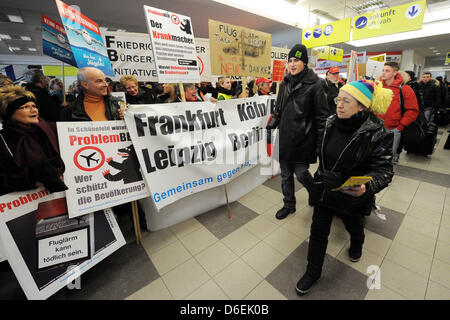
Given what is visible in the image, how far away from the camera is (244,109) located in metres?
2.77

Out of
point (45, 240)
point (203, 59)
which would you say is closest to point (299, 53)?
point (203, 59)

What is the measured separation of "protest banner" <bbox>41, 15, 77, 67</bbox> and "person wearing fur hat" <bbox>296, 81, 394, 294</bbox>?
286cm

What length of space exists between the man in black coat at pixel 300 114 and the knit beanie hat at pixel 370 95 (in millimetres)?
598

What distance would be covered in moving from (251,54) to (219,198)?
6.57ft

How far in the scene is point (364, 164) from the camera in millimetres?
1390

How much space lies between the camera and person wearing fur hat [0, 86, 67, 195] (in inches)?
55.0

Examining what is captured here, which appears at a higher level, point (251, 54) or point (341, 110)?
point (251, 54)

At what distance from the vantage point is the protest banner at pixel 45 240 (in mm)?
1411

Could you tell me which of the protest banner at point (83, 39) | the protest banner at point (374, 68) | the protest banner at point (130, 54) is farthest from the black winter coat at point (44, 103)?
the protest banner at point (374, 68)

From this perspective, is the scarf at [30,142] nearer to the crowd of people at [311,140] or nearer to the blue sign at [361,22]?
the crowd of people at [311,140]

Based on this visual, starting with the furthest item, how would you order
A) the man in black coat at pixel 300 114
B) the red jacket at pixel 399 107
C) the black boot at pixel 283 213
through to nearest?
the red jacket at pixel 399 107, the black boot at pixel 283 213, the man in black coat at pixel 300 114

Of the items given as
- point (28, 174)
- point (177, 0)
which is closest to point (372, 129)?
point (28, 174)

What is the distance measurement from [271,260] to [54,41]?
346 centimetres
